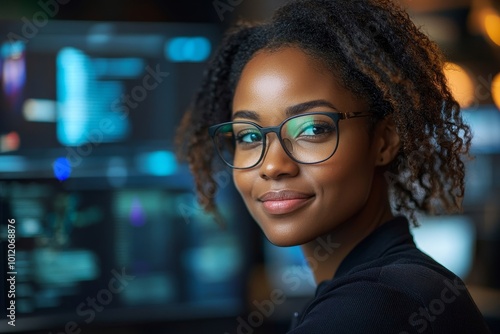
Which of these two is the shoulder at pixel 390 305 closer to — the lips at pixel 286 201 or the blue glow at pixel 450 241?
the lips at pixel 286 201

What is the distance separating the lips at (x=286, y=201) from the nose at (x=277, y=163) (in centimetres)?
3

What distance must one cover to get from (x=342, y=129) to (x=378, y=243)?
0.24m

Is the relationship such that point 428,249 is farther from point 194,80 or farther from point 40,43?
point 40,43

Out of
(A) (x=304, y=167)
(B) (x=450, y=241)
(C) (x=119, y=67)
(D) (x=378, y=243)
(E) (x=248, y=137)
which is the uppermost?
(C) (x=119, y=67)

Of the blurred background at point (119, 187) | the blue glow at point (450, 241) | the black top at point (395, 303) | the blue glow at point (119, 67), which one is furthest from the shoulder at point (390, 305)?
the blue glow at point (450, 241)

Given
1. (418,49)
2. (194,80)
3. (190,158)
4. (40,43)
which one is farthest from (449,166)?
(40,43)

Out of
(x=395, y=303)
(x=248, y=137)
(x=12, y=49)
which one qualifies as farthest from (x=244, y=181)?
(x=12, y=49)

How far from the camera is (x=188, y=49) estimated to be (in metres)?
2.86

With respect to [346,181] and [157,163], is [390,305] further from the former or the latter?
[157,163]

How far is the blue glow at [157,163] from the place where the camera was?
2.83 metres

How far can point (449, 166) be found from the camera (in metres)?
1.59

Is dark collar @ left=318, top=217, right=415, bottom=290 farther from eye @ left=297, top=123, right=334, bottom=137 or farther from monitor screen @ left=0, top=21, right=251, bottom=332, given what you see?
monitor screen @ left=0, top=21, right=251, bottom=332

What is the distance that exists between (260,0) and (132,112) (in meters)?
0.69

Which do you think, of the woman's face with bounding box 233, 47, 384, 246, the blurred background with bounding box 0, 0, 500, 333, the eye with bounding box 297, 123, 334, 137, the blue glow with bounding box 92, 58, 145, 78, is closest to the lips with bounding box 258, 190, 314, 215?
the woman's face with bounding box 233, 47, 384, 246
